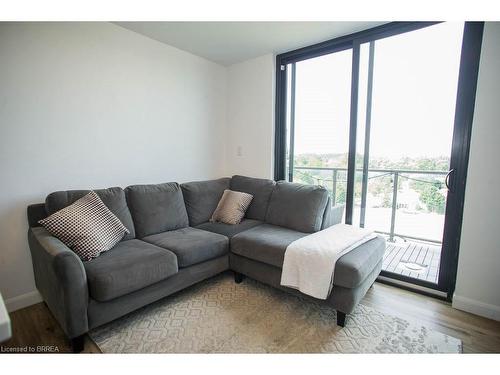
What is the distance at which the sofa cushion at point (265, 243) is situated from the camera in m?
2.06

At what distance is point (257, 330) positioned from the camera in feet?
5.82

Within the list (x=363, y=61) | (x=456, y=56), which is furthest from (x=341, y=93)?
(x=456, y=56)

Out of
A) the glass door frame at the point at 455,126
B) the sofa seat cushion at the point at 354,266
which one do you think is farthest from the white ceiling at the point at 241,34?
the sofa seat cushion at the point at 354,266

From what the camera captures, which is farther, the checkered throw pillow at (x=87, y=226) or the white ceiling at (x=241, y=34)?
the white ceiling at (x=241, y=34)

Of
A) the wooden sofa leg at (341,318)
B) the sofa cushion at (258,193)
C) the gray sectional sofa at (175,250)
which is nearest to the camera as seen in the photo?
the gray sectional sofa at (175,250)

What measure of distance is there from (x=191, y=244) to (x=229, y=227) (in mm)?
591

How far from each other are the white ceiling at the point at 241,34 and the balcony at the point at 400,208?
1449 millimetres

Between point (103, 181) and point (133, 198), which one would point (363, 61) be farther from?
point (103, 181)

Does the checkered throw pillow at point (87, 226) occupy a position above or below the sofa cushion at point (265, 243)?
above

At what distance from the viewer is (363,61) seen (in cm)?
257

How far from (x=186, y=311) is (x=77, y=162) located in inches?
63.5

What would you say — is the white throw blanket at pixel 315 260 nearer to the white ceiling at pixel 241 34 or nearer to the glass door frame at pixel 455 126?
the glass door frame at pixel 455 126

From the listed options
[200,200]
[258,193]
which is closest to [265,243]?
[258,193]

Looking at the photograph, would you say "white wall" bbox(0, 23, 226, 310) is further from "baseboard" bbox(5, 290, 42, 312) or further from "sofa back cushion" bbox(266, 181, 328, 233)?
"sofa back cushion" bbox(266, 181, 328, 233)
